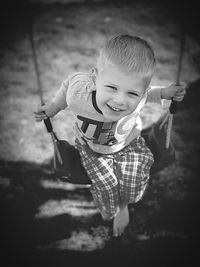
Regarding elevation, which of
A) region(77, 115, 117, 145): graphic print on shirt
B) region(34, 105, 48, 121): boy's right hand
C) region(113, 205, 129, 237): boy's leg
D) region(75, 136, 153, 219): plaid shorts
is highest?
region(34, 105, 48, 121): boy's right hand

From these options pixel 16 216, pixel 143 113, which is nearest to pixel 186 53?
pixel 143 113

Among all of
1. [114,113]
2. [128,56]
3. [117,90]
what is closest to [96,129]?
[114,113]

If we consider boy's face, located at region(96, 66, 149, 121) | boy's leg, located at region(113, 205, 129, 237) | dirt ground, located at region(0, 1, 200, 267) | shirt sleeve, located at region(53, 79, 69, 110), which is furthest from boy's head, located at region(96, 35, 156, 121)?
boy's leg, located at region(113, 205, 129, 237)

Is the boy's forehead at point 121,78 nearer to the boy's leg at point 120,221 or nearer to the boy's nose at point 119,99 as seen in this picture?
the boy's nose at point 119,99

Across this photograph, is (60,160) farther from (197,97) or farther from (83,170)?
(197,97)

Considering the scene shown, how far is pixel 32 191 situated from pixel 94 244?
0.56m

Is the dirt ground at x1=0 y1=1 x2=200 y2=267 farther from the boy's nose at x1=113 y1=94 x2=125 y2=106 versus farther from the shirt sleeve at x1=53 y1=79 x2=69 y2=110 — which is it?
the boy's nose at x1=113 y1=94 x2=125 y2=106

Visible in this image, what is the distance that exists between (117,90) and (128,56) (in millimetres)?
145

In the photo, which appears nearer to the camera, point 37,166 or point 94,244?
point 94,244

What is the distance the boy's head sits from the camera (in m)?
1.22

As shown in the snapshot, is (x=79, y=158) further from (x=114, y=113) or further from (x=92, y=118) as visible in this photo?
(x=114, y=113)

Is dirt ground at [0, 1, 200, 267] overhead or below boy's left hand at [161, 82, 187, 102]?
below

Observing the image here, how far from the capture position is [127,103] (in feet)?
4.24

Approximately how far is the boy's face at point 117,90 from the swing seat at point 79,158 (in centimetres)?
37
